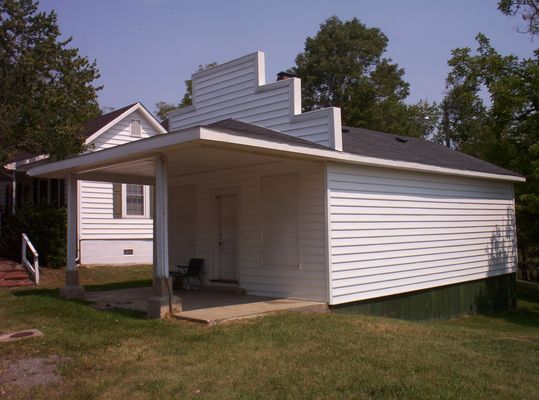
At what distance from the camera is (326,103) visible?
1481 inches

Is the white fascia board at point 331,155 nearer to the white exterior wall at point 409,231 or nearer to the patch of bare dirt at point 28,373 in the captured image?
the white exterior wall at point 409,231

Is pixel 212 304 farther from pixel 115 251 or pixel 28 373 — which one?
pixel 115 251

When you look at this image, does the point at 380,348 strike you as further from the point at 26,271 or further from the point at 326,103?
the point at 326,103

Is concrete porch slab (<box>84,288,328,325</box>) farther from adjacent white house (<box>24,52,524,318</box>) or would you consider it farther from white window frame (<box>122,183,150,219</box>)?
white window frame (<box>122,183,150,219</box>)

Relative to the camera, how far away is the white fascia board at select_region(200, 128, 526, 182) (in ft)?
26.3

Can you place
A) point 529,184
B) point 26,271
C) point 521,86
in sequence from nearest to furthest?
point 26,271 < point 521,86 < point 529,184

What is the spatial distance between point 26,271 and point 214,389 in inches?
448

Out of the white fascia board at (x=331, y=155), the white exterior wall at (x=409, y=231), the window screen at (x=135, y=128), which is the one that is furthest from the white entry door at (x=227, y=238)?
the window screen at (x=135, y=128)

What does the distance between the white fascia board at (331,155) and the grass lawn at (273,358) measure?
266 centimetres

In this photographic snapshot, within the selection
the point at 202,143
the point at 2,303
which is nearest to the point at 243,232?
the point at 202,143

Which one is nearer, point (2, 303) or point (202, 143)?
point (202, 143)

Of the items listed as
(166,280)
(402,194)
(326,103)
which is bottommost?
(166,280)

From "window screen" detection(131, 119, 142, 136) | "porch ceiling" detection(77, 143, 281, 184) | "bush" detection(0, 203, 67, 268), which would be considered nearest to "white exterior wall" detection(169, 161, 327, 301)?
"porch ceiling" detection(77, 143, 281, 184)

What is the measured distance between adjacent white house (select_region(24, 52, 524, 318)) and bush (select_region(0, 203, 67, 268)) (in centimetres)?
448
